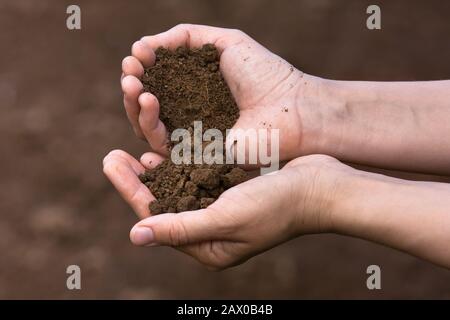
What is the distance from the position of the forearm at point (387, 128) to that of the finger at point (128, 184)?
1.38 feet

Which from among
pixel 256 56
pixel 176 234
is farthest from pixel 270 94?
pixel 176 234

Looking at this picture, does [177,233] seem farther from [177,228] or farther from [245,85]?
[245,85]

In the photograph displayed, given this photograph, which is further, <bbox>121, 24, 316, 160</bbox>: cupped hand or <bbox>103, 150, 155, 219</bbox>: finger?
<bbox>121, 24, 316, 160</bbox>: cupped hand

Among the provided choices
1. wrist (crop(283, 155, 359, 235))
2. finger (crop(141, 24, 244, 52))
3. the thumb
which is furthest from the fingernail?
finger (crop(141, 24, 244, 52))

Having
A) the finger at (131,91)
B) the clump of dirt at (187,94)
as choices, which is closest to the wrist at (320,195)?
the clump of dirt at (187,94)

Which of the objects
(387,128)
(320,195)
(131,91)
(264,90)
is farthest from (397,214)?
(131,91)

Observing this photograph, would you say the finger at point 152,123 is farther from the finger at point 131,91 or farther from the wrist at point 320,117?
the wrist at point 320,117

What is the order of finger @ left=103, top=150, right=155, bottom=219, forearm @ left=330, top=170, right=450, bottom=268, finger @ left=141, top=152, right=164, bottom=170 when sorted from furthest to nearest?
finger @ left=141, top=152, right=164, bottom=170, finger @ left=103, top=150, right=155, bottom=219, forearm @ left=330, top=170, right=450, bottom=268

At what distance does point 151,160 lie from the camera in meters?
1.33

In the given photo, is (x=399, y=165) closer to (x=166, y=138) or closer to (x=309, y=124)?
(x=309, y=124)

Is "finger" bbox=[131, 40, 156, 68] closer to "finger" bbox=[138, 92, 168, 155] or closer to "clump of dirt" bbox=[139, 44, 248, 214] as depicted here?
"clump of dirt" bbox=[139, 44, 248, 214]

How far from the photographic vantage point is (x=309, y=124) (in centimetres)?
138

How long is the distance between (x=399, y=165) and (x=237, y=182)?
0.44 meters

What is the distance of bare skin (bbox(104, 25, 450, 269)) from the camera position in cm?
107
